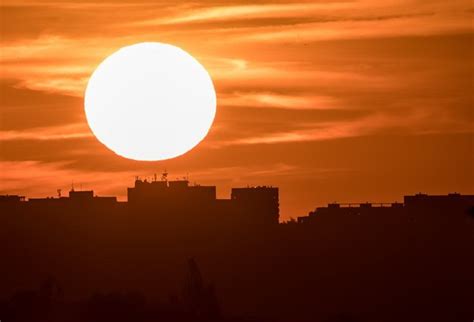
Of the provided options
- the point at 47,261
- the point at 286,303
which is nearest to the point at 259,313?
the point at 286,303

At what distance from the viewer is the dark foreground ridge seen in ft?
452

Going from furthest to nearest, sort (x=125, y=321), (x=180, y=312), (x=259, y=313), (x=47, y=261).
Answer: (x=47, y=261) → (x=259, y=313) → (x=180, y=312) → (x=125, y=321)

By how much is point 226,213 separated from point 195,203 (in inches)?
117

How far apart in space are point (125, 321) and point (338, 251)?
65.4m

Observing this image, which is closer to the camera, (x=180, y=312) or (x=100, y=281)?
(x=180, y=312)

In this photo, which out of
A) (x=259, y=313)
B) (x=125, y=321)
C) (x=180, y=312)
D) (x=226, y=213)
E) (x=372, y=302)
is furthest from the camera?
(x=226, y=213)

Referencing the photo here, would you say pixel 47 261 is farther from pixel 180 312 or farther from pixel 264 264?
pixel 180 312


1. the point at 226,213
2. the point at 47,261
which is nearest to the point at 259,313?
the point at 47,261

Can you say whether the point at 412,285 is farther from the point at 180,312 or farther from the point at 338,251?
the point at 180,312

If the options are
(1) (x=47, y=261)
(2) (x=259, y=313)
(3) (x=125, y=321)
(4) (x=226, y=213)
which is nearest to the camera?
(3) (x=125, y=321)

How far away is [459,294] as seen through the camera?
142625 mm

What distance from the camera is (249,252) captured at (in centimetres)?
15875

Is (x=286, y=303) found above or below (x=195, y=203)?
below

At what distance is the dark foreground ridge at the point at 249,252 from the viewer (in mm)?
137875
